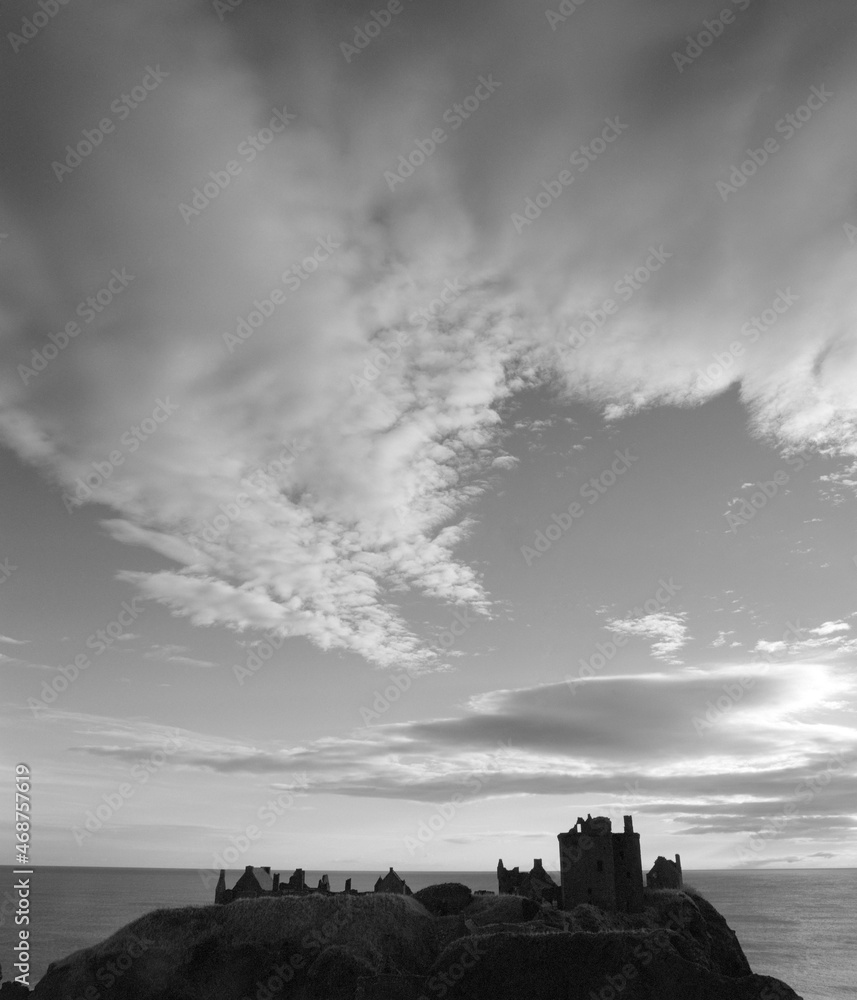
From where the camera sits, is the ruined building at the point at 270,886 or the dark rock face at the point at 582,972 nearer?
the dark rock face at the point at 582,972

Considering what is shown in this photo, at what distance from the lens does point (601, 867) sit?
198 ft

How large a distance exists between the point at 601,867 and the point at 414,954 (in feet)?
55.2

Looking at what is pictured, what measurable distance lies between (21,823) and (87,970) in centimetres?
1886

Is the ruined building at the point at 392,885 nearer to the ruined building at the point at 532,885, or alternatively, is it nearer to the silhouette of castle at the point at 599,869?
the silhouette of castle at the point at 599,869

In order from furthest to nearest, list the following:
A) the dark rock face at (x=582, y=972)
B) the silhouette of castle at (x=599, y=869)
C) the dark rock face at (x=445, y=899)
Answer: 1. the dark rock face at (x=445, y=899)
2. the silhouette of castle at (x=599, y=869)
3. the dark rock face at (x=582, y=972)

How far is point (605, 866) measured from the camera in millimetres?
60250

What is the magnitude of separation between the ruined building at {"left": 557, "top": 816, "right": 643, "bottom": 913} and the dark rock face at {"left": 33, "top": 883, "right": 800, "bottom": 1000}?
2366 millimetres

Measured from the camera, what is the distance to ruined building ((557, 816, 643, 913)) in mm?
59844

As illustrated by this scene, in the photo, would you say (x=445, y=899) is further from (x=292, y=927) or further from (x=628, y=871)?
(x=628, y=871)

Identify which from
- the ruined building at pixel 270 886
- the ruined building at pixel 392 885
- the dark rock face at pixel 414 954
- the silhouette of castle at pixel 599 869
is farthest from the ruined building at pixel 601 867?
the ruined building at pixel 392 885

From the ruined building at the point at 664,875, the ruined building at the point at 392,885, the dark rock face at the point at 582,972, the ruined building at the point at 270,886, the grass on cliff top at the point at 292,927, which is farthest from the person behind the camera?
the ruined building at the point at 664,875

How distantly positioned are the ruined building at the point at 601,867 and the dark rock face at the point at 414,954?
2.37 m

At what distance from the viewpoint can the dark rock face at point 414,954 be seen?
45.2 meters

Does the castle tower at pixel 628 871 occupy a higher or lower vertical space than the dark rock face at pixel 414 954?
higher
